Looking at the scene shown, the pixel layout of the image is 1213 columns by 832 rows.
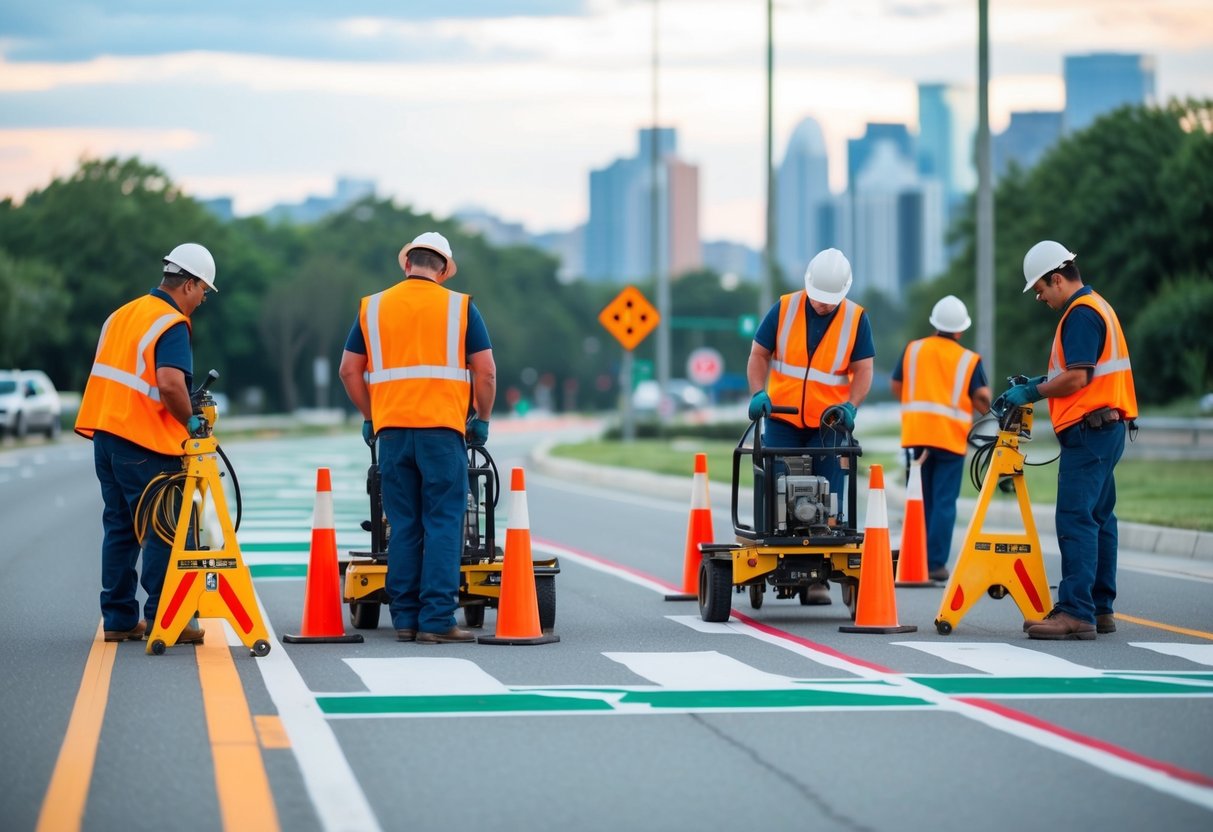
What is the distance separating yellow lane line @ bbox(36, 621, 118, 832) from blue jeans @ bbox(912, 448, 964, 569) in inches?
264

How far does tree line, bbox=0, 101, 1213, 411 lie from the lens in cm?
5769

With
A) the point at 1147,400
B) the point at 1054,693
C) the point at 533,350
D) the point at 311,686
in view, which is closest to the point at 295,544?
the point at 311,686

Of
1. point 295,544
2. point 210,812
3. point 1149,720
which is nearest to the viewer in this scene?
point 210,812

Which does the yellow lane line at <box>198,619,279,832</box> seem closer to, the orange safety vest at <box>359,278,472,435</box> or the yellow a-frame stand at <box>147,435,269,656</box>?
the yellow a-frame stand at <box>147,435,269,656</box>

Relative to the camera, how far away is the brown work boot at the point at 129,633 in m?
11.5

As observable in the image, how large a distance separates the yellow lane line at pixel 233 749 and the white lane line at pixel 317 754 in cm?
14

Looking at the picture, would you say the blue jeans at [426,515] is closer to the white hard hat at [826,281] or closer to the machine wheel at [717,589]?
the machine wheel at [717,589]

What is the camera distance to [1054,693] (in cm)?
933

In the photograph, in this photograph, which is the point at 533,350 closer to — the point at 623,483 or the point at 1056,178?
the point at 1056,178

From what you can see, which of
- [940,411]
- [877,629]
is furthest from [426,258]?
[940,411]

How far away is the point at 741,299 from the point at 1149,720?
580 feet

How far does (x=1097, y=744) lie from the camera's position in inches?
314

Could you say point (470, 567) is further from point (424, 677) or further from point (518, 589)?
point (424, 677)

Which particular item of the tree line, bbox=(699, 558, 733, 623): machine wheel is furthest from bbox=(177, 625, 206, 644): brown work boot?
the tree line
